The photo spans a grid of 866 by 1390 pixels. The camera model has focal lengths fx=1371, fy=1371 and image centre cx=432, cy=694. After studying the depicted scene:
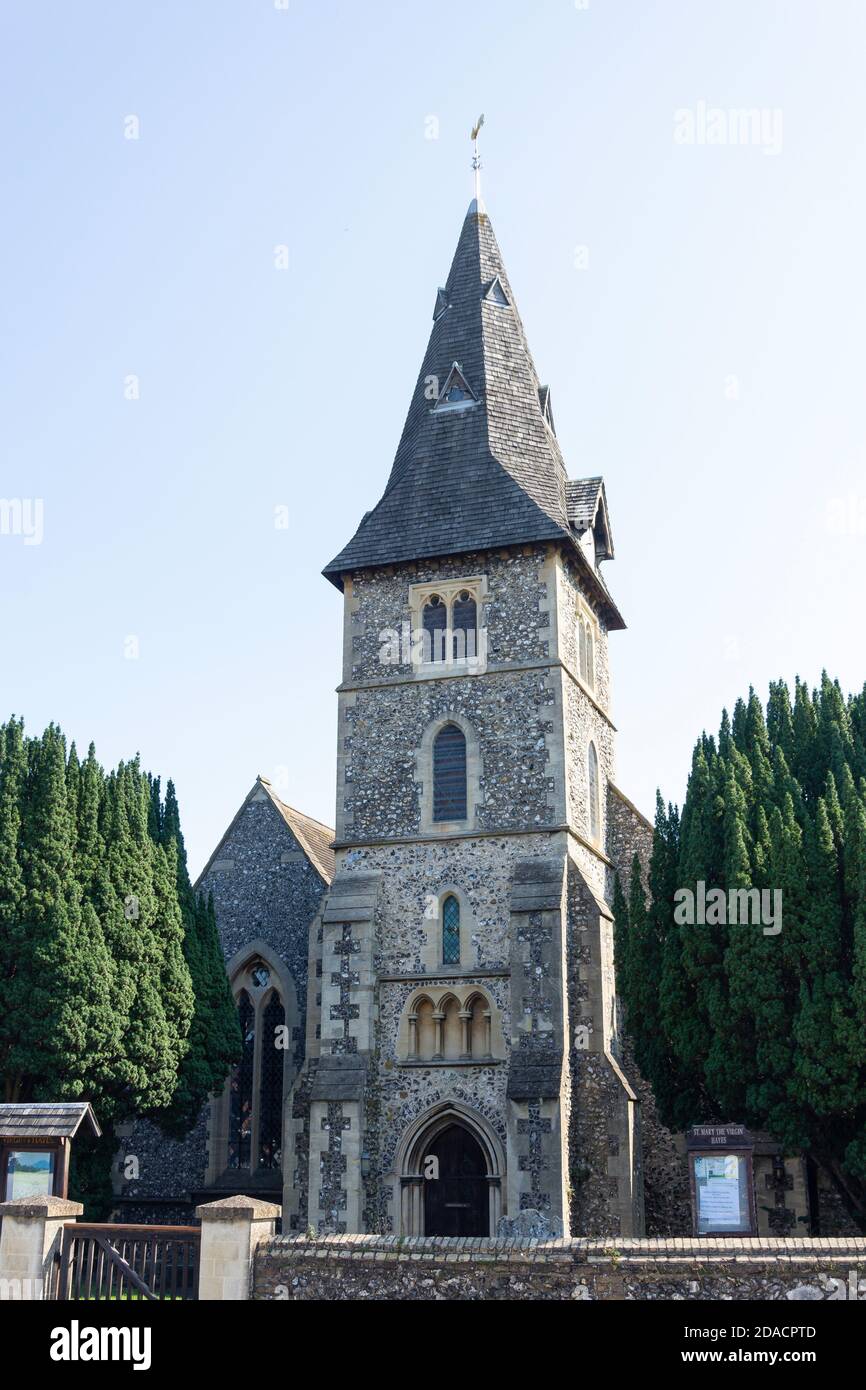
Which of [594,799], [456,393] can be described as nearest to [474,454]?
[456,393]

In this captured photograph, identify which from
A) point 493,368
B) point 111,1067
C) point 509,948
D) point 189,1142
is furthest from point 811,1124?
point 493,368

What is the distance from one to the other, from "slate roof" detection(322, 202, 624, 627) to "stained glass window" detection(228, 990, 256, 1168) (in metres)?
8.56

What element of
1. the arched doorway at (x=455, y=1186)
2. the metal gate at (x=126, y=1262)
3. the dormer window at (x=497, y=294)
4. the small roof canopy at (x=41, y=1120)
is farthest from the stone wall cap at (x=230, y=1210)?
the dormer window at (x=497, y=294)

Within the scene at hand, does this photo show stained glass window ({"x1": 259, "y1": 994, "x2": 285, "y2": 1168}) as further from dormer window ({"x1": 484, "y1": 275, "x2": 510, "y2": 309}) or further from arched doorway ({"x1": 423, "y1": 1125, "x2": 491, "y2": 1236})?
dormer window ({"x1": 484, "y1": 275, "x2": 510, "y2": 309})

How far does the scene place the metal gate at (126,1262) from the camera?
13.5 m

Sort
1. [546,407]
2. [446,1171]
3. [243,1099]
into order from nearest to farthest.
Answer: [446,1171]
[243,1099]
[546,407]

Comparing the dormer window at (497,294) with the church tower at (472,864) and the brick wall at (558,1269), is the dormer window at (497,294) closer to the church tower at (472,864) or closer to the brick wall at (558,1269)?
the church tower at (472,864)

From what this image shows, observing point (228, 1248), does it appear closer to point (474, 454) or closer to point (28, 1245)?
point (28, 1245)

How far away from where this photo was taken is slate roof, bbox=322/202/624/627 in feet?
81.5

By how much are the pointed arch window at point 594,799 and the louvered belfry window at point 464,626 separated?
3032 millimetres

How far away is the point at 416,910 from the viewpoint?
74.5 ft

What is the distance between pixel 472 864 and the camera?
2266 cm

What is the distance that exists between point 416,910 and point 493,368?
11.2 m

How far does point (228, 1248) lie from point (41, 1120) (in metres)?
3.28
